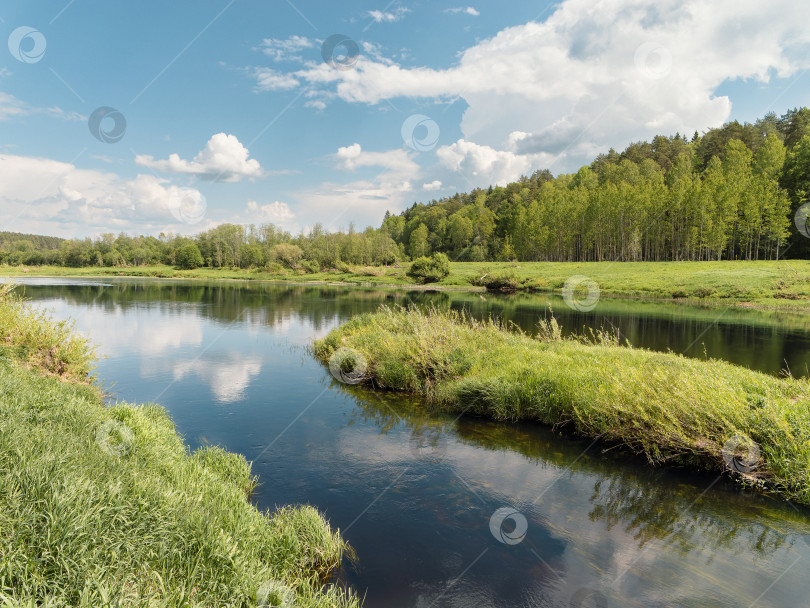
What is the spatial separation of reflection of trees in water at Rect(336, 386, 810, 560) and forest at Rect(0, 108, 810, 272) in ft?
265

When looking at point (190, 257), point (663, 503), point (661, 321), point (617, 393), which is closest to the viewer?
point (663, 503)

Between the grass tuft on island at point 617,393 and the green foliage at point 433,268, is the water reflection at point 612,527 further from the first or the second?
the green foliage at point 433,268

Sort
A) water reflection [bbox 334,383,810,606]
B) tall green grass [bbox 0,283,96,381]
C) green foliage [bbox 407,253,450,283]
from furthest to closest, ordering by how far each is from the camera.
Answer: green foliage [bbox 407,253,450,283] < tall green grass [bbox 0,283,96,381] < water reflection [bbox 334,383,810,606]

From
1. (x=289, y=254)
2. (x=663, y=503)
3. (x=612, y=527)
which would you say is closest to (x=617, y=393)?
(x=663, y=503)

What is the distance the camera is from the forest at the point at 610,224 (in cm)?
7600

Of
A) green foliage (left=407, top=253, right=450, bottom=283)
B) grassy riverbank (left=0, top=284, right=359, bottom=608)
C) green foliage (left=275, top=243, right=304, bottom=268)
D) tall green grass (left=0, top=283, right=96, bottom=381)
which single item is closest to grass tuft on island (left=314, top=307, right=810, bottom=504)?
grassy riverbank (left=0, top=284, right=359, bottom=608)

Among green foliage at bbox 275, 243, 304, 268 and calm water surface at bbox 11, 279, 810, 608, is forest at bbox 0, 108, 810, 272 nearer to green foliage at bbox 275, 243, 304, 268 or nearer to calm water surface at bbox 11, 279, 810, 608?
green foliage at bbox 275, 243, 304, 268

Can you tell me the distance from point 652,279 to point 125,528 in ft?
248

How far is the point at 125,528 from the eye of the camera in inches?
208

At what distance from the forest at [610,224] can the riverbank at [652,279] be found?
1128cm

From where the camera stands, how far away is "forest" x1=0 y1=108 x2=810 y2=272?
76000 mm

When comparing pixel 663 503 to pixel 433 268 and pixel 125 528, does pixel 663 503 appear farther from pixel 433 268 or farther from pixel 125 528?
pixel 433 268

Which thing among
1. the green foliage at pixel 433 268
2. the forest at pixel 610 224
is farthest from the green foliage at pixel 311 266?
the green foliage at pixel 433 268

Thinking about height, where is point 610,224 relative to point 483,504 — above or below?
above
